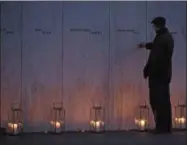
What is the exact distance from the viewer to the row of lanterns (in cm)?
674

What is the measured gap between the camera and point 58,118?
22.7 ft

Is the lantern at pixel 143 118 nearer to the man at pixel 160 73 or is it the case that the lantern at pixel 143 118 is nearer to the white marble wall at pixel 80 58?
the white marble wall at pixel 80 58

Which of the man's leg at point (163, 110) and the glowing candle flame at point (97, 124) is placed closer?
the man's leg at point (163, 110)

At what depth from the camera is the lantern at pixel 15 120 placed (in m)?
6.59

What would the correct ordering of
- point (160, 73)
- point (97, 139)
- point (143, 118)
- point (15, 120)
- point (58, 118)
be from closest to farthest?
point (97, 139)
point (160, 73)
point (15, 120)
point (58, 118)
point (143, 118)

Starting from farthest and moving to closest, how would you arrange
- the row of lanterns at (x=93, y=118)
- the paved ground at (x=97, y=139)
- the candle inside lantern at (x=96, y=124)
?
the candle inside lantern at (x=96, y=124), the row of lanterns at (x=93, y=118), the paved ground at (x=97, y=139)

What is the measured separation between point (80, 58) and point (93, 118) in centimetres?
88

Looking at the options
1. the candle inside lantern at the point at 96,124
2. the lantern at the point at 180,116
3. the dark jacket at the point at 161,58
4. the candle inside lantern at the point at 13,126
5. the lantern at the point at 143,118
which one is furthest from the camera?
the lantern at the point at 180,116

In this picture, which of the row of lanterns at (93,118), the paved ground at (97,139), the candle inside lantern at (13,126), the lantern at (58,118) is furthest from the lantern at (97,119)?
the candle inside lantern at (13,126)

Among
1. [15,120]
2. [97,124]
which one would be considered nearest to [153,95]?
[97,124]

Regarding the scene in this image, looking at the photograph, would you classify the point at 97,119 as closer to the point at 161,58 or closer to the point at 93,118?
the point at 93,118

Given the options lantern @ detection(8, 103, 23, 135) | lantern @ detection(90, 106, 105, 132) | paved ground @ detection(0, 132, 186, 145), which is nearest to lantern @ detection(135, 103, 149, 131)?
paved ground @ detection(0, 132, 186, 145)

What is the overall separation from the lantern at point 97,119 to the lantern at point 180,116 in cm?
113

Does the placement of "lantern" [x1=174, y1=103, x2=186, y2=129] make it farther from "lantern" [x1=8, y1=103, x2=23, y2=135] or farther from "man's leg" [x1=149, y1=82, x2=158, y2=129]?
"lantern" [x1=8, y1=103, x2=23, y2=135]
